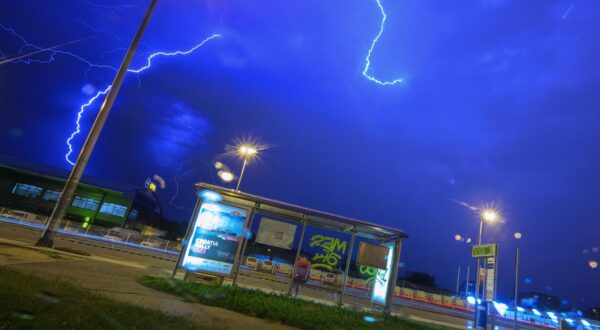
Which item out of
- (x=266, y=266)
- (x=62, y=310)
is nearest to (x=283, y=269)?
(x=266, y=266)

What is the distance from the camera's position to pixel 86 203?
51.3m

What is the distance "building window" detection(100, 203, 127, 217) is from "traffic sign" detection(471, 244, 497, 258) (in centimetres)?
5198

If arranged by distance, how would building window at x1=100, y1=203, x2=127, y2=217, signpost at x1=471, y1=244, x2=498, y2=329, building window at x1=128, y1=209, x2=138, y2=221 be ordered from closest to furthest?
signpost at x1=471, y1=244, x2=498, y2=329 < building window at x1=100, y1=203, x2=127, y2=217 < building window at x1=128, y1=209, x2=138, y2=221

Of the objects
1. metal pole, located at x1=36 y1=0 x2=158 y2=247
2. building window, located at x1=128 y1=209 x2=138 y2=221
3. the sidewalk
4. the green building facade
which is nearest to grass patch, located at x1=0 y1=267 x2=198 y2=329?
the sidewalk

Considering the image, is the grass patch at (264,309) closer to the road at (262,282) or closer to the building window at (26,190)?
the road at (262,282)

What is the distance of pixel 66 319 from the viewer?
4.04 m

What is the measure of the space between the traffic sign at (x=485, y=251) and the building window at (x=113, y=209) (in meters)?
52.0

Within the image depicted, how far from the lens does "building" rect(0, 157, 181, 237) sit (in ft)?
164

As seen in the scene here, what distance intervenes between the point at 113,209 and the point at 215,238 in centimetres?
4900

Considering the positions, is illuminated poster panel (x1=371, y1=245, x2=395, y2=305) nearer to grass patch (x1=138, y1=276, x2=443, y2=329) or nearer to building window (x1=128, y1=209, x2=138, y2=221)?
grass patch (x1=138, y1=276, x2=443, y2=329)

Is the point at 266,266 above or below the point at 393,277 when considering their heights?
below

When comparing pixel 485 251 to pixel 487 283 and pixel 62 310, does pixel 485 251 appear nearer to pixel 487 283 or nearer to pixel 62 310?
pixel 487 283

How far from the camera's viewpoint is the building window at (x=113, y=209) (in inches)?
2029

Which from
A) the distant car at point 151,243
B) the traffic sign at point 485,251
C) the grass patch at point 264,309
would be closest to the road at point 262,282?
the grass patch at point 264,309
